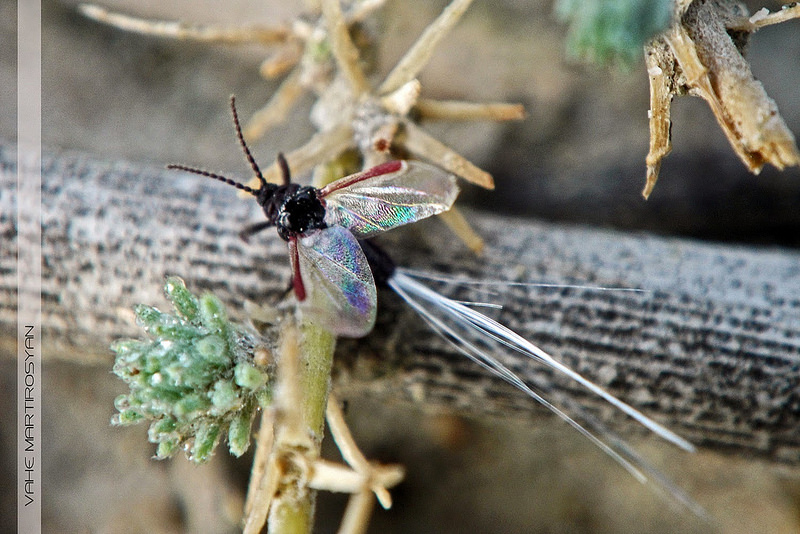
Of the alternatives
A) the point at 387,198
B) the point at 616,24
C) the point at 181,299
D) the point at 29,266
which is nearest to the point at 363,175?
the point at 387,198

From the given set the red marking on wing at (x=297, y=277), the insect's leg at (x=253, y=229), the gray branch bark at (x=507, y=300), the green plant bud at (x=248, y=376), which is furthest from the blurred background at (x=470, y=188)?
the green plant bud at (x=248, y=376)

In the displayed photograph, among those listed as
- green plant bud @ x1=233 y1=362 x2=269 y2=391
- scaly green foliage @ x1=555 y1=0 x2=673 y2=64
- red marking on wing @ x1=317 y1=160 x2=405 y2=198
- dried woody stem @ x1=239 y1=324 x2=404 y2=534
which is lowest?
dried woody stem @ x1=239 y1=324 x2=404 y2=534

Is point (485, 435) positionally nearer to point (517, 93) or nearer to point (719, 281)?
point (719, 281)

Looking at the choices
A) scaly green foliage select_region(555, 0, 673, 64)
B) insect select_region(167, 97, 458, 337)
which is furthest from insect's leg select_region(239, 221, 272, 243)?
scaly green foliage select_region(555, 0, 673, 64)

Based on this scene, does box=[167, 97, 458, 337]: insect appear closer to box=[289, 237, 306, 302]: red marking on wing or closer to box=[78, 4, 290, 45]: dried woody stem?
box=[289, 237, 306, 302]: red marking on wing

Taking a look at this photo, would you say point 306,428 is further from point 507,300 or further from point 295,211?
point 507,300


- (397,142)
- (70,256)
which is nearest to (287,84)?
(397,142)
